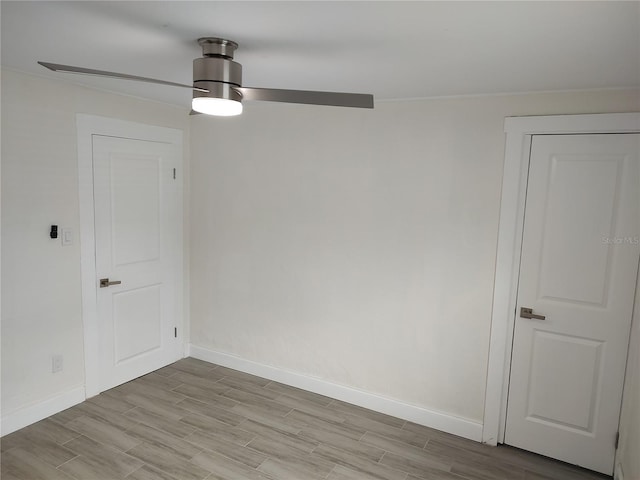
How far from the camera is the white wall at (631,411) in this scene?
7.36 ft

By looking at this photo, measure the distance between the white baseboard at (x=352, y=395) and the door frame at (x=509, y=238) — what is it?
0.18 m

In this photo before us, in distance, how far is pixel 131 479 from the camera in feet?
8.05

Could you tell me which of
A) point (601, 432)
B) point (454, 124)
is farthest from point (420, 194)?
point (601, 432)

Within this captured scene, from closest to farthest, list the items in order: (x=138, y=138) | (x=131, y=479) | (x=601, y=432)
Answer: (x=131, y=479) < (x=601, y=432) < (x=138, y=138)

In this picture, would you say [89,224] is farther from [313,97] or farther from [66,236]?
[313,97]

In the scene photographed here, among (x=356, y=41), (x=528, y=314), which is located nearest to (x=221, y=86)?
(x=356, y=41)

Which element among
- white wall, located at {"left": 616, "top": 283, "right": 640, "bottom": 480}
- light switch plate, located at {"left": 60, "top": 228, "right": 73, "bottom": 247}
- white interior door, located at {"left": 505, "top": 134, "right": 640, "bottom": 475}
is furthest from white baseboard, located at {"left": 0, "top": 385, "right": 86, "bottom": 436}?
white wall, located at {"left": 616, "top": 283, "right": 640, "bottom": 480}

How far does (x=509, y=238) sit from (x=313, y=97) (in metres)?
1.66

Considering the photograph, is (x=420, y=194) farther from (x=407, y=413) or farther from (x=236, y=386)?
(x=236, y=386)

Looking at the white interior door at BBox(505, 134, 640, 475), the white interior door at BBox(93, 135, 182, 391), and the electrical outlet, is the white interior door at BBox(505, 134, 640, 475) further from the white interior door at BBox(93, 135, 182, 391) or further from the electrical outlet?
the electrical outlet

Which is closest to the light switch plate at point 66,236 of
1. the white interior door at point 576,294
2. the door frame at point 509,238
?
the door frame at point 509,238

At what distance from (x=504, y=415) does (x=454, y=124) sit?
1987mm

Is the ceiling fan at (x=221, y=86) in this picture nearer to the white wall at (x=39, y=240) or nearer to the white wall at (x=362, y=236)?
the white wall at (x=39, y=240)

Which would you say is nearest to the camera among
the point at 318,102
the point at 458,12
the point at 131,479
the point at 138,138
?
the point at 458,12
